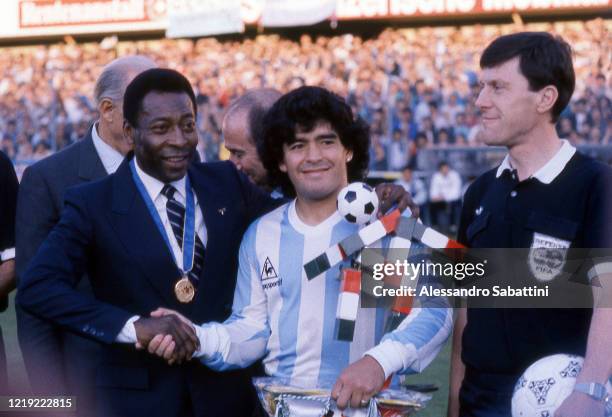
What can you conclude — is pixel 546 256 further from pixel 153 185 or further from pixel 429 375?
pixel 429 375

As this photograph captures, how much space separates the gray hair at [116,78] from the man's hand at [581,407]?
2.31 metres

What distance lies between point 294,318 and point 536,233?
0.78 m

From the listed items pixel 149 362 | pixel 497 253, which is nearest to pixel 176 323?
pixel 149 362

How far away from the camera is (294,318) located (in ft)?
9.68

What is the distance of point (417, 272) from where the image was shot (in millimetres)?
2891

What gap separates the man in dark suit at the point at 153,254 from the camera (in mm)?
3078

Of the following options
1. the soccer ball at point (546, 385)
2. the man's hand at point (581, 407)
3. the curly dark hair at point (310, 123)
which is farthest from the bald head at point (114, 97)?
the man's hand at point (581, 407)

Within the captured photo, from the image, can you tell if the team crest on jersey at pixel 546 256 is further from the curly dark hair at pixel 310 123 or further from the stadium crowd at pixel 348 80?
the stadium crowd at pixel 348 80

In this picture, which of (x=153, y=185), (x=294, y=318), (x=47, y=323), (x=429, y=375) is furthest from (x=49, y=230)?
(x=429, y=375)

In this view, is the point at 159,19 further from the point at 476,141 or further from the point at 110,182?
the point at 110,182

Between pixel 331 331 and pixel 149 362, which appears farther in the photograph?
pixel 149 362

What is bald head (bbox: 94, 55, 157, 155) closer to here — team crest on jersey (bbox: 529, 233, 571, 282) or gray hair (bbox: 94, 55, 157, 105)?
gray hair (bbox: 94, 55, 157, 105)

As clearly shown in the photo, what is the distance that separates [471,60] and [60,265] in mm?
15665

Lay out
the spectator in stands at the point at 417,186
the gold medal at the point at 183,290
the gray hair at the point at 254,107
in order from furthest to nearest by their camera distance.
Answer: the spectator in stands at the point at 417,186 → the gray hair at the point at 254,107 → the gold medal at the point at 183,290
